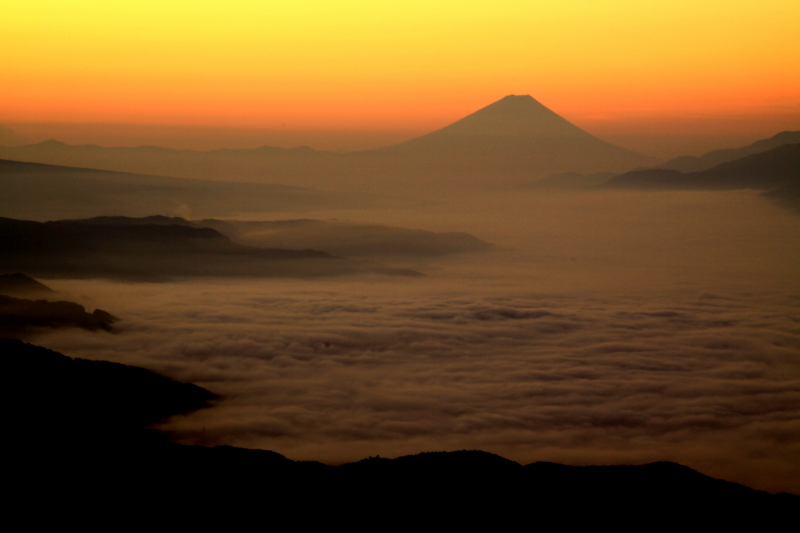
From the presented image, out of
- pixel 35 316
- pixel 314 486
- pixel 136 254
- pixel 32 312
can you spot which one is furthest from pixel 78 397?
pixel 136 254

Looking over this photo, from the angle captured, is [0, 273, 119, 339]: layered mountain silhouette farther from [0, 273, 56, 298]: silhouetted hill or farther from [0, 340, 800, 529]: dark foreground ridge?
[0, 340, 800, 529]: dark foreground ridge

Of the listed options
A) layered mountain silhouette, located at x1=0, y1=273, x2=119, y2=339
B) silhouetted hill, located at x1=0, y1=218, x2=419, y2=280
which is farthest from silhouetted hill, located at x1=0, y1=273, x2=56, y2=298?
silhouetted hill, located at x1=0, y1=218, x2=419, y2=280

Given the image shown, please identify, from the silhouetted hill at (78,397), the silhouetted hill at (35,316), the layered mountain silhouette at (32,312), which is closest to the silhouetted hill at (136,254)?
the layered mountain silhouette at (32,312)

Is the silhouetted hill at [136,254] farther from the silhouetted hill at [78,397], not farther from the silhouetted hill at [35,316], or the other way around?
the silhouetted hill at [78,397]

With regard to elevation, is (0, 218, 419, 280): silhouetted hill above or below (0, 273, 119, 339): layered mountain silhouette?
above

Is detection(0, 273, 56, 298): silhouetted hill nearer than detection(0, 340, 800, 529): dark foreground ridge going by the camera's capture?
No

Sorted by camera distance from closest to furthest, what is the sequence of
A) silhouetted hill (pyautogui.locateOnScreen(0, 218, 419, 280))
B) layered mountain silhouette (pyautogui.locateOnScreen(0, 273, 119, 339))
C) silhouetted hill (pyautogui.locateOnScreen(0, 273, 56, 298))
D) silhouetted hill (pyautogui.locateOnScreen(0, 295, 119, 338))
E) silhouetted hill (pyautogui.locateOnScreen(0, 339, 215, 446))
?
1. silhouetted hill (pyautogui.locateOnScreen(0, 339, 215, 446))
2. silhouetted hill (pyautogui.locateOnScreen(0, 295, 119, 338))
3. layered mountain silhouette (pyautogui.locateOnScreen(0, 273, 119, 339))
4. silhouetted hill (pyautogui.locateOnScreen(0, 273, 56, 298))
5. silhouetted hill (pyautogui.locateOnScreen(0, 218, 419, 280))

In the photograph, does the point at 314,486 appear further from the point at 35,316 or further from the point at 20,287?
the point at 20,287

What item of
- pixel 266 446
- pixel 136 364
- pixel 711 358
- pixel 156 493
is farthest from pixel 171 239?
pixel 156 493
